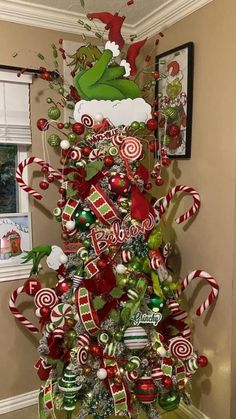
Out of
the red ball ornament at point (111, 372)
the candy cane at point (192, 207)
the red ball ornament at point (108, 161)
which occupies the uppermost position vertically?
the red ball ornament at point (108, 161)

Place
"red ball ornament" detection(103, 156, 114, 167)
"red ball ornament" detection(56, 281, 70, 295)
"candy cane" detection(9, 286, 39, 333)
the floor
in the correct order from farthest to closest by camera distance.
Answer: the floor → "candy cane" detection(9, 286, 39, 333) → "red ball ornament" detection(56, 281, 70, 295) → "red ball ornament" detection(103, 156, 114, 167)

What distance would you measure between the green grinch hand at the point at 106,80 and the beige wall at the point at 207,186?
424 millimetres

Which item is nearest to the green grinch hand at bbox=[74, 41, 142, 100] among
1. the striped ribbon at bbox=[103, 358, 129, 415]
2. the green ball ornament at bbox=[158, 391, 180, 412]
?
the striped ribbon at bbox=[103, 358, 129, 415]

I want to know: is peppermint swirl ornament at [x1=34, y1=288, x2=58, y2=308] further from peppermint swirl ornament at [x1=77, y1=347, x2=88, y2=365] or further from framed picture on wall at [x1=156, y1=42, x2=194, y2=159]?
framed picture on wall at [x1=156, y1=42, x2=194, y2=159]

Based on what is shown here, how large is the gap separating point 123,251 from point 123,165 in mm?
411

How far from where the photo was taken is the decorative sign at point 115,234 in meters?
1.74

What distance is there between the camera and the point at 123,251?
1760 millimetres

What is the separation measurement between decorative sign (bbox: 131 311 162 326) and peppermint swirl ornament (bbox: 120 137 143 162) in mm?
723

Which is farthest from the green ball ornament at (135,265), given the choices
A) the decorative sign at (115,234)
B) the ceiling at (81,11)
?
the ceiling at (81,11)

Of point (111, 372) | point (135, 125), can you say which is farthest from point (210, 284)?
point (135, 125)

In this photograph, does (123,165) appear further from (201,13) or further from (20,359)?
(20,359)

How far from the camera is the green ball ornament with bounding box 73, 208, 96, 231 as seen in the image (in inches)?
70.4

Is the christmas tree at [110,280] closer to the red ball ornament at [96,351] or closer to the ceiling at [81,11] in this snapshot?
the red ball ornament at [96,351]


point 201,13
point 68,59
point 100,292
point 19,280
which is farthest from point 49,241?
point 201,13
